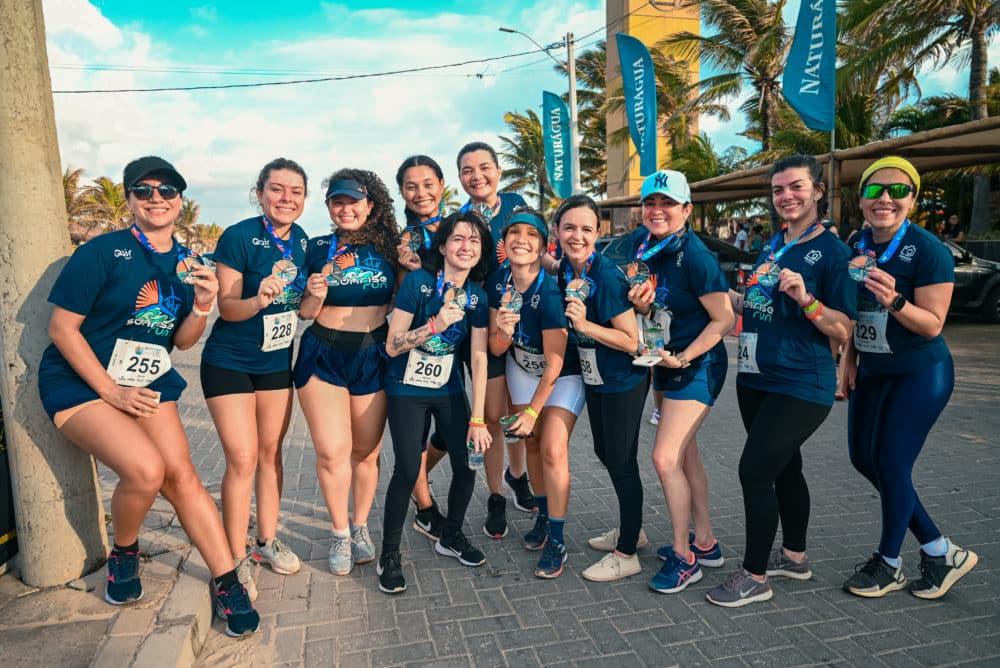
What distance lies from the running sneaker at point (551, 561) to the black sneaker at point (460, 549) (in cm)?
35

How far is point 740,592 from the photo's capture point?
332cm

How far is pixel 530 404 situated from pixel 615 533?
1081 mm

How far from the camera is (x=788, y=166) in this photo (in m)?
3.31

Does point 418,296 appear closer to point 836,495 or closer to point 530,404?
point 530,404

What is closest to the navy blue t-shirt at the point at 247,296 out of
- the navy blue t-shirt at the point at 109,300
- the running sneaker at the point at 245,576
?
the navy blue t-shirt at the point at 109,300

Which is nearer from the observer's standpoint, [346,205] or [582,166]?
[346,205]

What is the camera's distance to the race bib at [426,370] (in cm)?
355

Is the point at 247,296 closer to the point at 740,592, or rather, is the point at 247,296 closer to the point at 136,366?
the point at 136,366

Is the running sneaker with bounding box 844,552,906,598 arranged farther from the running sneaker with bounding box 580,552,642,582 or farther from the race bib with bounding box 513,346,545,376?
the race bib with bounding box 513,346,545,376

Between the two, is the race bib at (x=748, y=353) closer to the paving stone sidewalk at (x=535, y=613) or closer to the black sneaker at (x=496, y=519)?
the paving stone sidewalk at (x=535, y=613)

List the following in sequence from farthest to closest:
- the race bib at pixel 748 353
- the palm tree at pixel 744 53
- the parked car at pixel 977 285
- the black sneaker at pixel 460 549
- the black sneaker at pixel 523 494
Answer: the palm tree at pixel 744 53, the parked car at pixel 977 285, the black sneaker at pixel 523 494, the black sneaker at pixel 460 549, the race bib at pixel 748 353

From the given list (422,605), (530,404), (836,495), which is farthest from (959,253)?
(422,605)

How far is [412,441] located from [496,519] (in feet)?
3.25

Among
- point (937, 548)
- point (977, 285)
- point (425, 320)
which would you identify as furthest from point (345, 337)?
point (977, 285)
